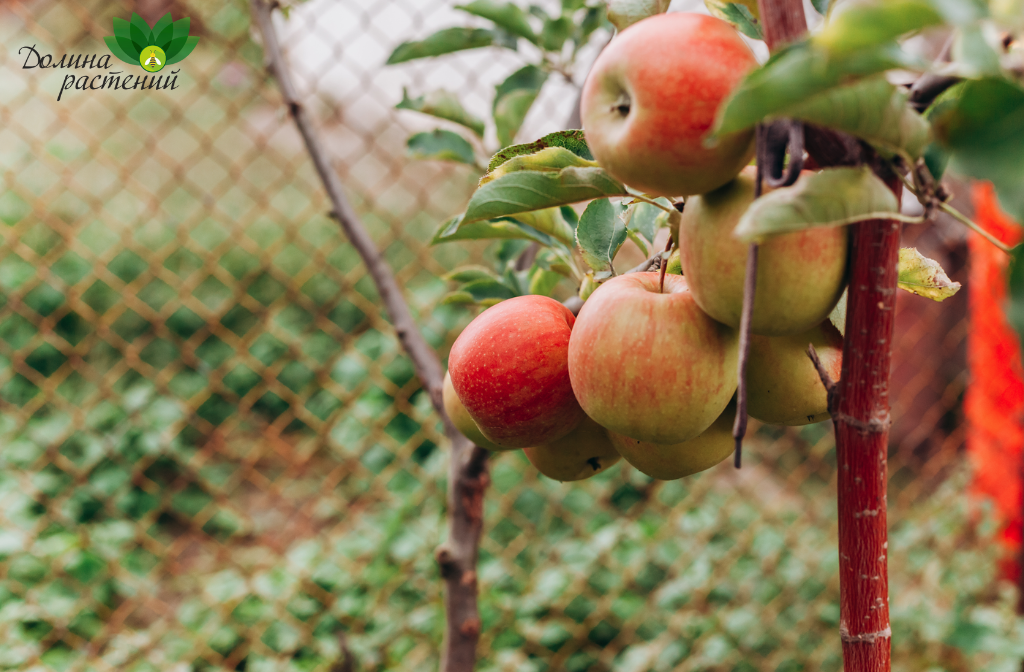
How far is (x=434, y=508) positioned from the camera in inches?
65.1

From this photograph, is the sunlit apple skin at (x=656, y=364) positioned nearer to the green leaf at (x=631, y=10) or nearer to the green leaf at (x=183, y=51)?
the green leaf at (x=631, y=10)

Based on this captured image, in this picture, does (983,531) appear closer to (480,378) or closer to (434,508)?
(434,508)

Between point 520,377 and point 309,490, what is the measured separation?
5.54ft

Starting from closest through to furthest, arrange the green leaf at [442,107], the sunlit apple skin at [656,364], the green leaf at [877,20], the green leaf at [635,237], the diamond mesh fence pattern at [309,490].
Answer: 1. the green leaf at [877,20]
2. the sunlit apple skin at [656,364]
3. the green leaf at [635,237]
4. the green leaf at [442,107]
5. the diamond mesh fence pattern at [309,490]

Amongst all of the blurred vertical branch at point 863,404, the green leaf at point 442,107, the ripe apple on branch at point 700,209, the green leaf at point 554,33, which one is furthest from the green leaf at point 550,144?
the green leaf at point 554,33

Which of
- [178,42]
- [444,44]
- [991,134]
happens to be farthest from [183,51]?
[991,134]

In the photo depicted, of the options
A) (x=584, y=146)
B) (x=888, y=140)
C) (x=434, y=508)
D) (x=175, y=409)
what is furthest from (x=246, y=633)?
(x=888, y=140)

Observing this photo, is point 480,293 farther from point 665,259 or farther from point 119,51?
point 119,51

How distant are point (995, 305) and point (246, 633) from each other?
5.95 feet

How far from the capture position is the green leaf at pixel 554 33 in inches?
29.8

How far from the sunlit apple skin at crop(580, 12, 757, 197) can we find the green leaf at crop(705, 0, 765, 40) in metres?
0.09

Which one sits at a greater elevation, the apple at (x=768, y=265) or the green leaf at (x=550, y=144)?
the green leaf at (x=550, y=144)

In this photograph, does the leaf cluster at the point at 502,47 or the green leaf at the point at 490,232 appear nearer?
the green leaf at the point at 490,232

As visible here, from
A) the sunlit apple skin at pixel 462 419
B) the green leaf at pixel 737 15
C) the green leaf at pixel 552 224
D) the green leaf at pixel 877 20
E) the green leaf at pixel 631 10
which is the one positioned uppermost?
the green leaf at pixel 631 10
